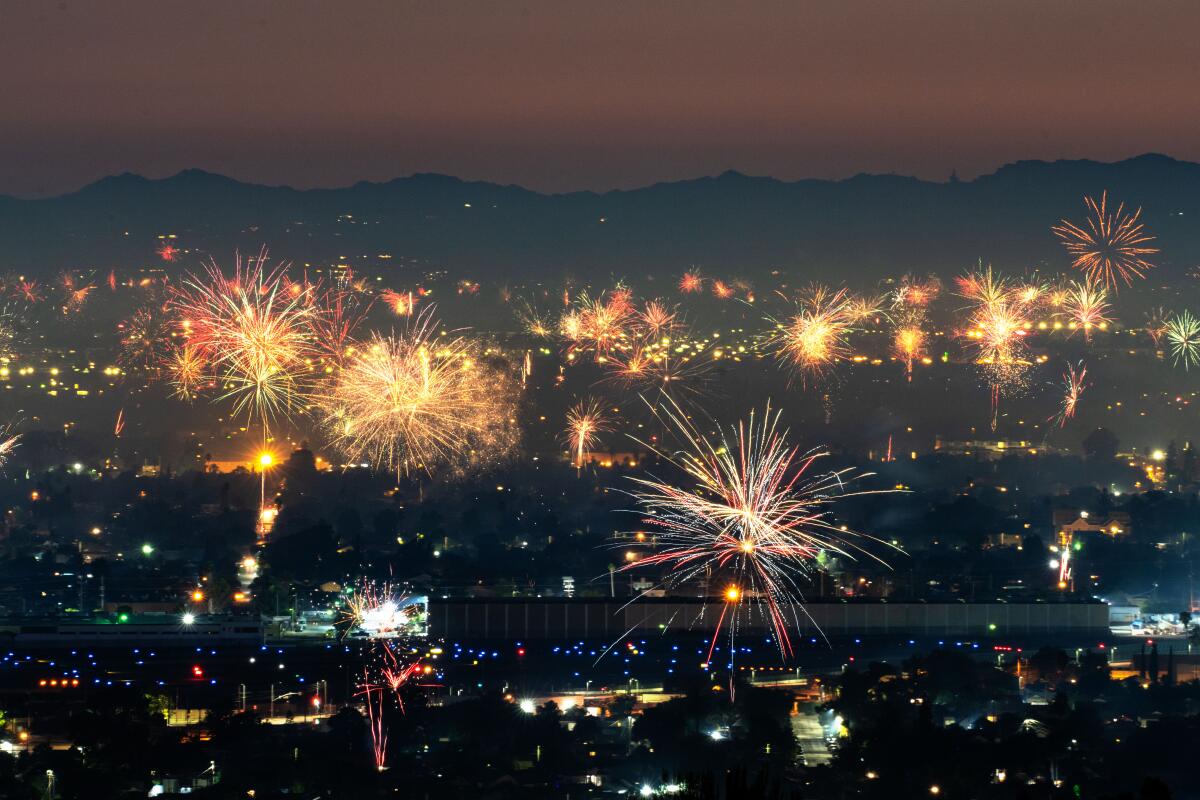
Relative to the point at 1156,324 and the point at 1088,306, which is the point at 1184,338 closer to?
the point at 1156,324

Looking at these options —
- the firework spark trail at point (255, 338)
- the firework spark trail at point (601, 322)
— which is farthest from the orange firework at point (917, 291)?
the firework spark trail at point (255, 338)

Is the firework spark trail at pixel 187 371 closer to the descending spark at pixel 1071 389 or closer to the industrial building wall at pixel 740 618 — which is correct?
the descending spark at pixel 1071 389

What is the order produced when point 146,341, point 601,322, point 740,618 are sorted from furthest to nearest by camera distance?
point 601,322, point 146,341, point 740,618

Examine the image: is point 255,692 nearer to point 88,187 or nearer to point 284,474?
point 284,474

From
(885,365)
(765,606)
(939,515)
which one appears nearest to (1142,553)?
(939,515)

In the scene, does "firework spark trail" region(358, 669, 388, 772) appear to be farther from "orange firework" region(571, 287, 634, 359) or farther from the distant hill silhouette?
the distant hill silhouette

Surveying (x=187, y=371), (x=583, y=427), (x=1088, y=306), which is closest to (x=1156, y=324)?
(x=1088, y=306)

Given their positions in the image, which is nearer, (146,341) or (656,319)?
(146,341)
